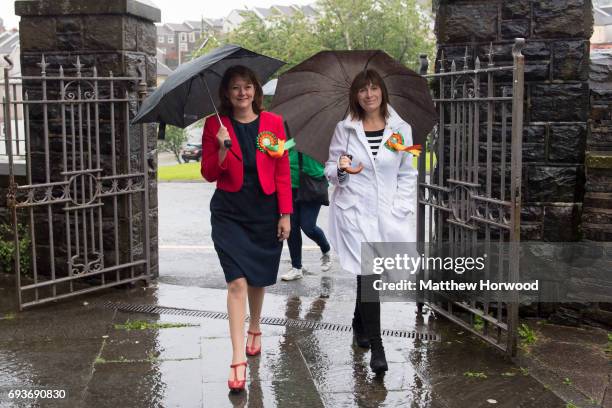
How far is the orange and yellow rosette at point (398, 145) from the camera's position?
4.99 m

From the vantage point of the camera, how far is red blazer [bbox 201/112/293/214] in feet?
15.8

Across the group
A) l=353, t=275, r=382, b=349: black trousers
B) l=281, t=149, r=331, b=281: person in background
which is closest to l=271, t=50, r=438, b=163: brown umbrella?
l=353, t=275, r=382, b=349: black trousers

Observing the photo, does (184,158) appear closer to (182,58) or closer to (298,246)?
(298,246)

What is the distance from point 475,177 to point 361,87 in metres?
1.18

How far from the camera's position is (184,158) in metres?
50.4

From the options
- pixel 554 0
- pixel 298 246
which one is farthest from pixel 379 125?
pixel 298 246

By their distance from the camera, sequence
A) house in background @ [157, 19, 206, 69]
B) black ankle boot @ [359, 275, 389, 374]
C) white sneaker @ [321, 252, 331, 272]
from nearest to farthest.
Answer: black ankle boot @ [359, 275, 389, 374] < white sneaker @ [321, 252, 331, 272] < house in background @ [157, 19, 206, 69]

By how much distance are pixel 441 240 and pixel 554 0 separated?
198cm

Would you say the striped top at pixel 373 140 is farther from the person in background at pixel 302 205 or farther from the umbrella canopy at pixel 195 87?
the person in background at pixel 302 205

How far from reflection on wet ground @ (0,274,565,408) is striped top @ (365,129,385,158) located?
4.68ft

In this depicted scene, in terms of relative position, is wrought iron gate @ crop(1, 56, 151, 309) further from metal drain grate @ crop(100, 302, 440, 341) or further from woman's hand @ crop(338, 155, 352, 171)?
woman's hand @ crop(338, 155, 352, 171)

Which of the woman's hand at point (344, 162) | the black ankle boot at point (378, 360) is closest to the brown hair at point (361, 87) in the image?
the woman's hand at point (344, 162)

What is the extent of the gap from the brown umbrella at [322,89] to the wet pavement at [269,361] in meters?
1.43

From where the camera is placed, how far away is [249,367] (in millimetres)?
5188
